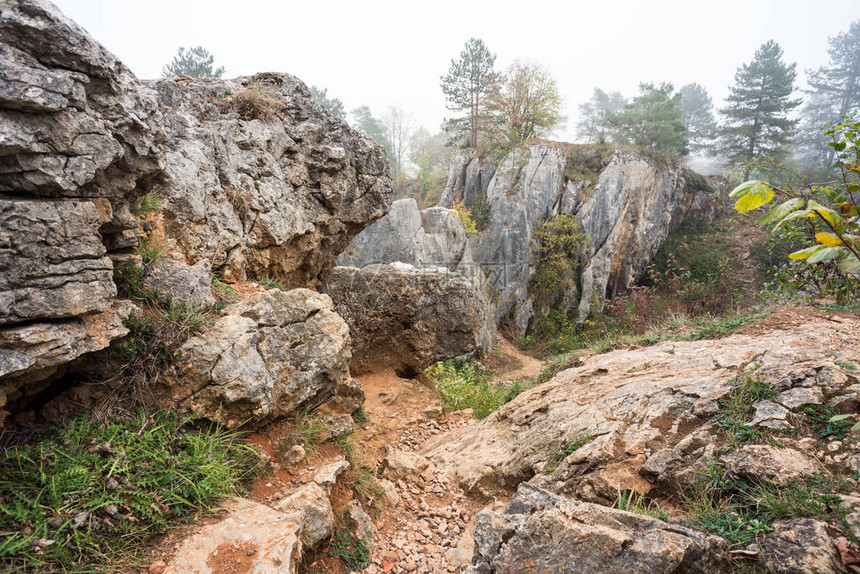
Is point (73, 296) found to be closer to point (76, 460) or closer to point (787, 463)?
point (76, 460)

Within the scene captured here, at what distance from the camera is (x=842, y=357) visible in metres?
4.04

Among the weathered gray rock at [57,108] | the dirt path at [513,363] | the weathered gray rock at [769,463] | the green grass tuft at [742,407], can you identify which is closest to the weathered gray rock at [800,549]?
the weathered gray rock at [769,463]

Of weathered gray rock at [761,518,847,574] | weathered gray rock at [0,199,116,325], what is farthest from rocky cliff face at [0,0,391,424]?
weathered gray rock at [761,518,847,574]

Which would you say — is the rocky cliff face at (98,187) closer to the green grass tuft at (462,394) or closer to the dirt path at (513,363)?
the green grass tuft at (462,394)

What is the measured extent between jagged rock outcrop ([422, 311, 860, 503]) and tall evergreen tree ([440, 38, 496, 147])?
19830mm

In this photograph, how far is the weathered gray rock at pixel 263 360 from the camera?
3.57 meters

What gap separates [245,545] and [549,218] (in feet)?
62.7

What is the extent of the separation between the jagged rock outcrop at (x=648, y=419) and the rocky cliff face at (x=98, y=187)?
8.41 ft

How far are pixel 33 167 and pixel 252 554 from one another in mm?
3334

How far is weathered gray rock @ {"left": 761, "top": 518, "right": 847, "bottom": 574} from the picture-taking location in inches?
86.8

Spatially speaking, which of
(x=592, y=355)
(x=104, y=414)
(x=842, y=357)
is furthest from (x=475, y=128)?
(x=104, y=414)

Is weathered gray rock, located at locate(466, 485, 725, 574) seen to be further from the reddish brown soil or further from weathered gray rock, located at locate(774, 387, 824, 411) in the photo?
weathered gray rock, located at locate(774, 387, 824, 411)

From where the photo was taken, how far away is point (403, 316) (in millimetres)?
8273

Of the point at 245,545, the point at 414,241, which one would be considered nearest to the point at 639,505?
the point at 245,545
